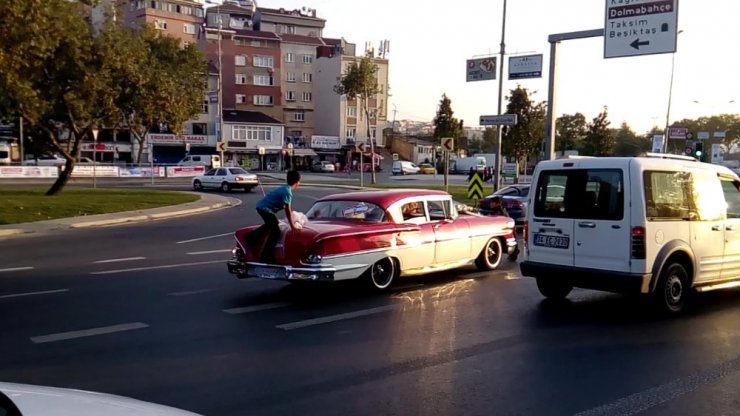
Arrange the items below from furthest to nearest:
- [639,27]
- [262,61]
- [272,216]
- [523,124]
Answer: [262,61] → [523,124] → [639,27] → [272,216]

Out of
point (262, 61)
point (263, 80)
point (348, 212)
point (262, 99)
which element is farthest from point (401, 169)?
point (348, 212)

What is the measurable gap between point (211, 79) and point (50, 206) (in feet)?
184

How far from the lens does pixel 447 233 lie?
11.0 m

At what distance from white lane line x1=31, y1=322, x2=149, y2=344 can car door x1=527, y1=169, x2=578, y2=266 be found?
5.33 m

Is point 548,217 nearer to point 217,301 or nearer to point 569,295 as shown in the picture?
point 569,295

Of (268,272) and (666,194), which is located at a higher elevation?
(666,194)

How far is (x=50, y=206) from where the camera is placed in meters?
24.3

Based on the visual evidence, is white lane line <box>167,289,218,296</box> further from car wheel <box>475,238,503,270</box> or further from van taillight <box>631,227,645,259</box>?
van taillight <box>631,227,645,259</box>

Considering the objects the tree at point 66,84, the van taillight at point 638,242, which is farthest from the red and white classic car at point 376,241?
the tree at point 66,84

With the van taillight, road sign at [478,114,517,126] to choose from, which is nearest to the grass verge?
road sign at [478,114,517,126]

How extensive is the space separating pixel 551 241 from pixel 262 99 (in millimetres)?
81627

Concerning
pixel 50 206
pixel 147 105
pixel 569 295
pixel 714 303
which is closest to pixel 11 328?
pixel 569 295

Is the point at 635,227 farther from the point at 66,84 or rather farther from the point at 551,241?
the point at 66,84

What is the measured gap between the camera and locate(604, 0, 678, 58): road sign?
1648 centimetres
